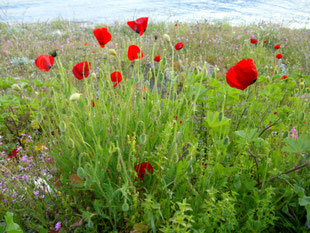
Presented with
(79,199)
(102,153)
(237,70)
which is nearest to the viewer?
(102,153)

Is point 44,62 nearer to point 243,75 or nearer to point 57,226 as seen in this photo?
point 57,226

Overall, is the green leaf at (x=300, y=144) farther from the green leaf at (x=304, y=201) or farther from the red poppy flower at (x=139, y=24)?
the red poppy flower at (x=139, y=24)

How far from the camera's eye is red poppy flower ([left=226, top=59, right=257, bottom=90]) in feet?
3.88

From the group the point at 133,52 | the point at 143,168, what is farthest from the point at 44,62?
the point at 143,168

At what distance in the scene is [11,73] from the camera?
3.91 metres

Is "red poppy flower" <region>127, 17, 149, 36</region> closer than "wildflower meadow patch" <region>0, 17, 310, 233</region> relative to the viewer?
No

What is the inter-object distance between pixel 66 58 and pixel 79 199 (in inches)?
157

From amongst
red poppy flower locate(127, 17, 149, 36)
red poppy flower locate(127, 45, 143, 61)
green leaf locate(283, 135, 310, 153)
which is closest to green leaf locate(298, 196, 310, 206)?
green leaf locate(283, 135, 310, 153)

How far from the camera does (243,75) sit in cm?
119

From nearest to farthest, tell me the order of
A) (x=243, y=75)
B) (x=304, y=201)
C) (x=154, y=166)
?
(x=304, y=201)
(x=243, y=75)
(x=154, y=166)

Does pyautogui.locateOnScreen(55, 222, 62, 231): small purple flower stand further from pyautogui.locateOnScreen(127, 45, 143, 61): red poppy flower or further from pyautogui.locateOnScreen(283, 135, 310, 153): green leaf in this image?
pyautogui.locateOnScreen(283, 135, 310, 153): green leaf

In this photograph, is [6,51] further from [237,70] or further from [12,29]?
[237,70]

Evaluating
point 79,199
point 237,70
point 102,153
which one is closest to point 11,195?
point 79,199

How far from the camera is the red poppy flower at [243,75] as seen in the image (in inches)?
46.6
